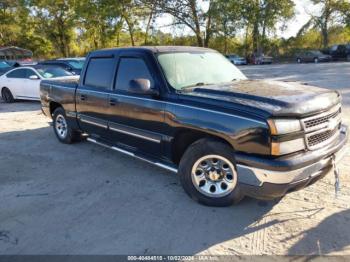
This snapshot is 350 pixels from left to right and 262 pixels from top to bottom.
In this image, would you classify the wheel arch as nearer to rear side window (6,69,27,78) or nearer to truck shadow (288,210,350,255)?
truck shadow (288,210,350,255)

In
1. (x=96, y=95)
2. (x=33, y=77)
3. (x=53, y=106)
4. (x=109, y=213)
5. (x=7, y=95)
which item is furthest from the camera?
(x=7, y=95)

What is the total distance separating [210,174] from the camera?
151 inches

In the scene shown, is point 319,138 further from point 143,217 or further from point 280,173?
point 143,217

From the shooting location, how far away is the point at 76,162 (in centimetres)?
563

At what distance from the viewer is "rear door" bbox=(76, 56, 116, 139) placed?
512 cm

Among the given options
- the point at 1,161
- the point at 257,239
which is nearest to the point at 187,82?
the point at 257,239

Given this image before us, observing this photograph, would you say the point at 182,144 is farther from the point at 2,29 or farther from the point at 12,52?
the point at 2,29

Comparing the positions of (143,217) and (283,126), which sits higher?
(283,126)

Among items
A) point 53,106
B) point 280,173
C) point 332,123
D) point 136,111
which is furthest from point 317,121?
point 53,106

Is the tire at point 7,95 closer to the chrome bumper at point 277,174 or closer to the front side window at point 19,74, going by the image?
the front side window at point 19,74

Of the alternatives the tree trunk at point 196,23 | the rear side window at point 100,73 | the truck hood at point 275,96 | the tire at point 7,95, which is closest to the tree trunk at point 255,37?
the tree trunk at point 196,23

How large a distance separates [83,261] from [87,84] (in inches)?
130

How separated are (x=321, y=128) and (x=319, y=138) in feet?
0.35

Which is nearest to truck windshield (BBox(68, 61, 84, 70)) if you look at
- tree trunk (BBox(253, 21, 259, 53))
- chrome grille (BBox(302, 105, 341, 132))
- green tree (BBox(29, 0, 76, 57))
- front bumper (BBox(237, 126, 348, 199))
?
chrome grille (BBox(302, 105, 341, 132))
